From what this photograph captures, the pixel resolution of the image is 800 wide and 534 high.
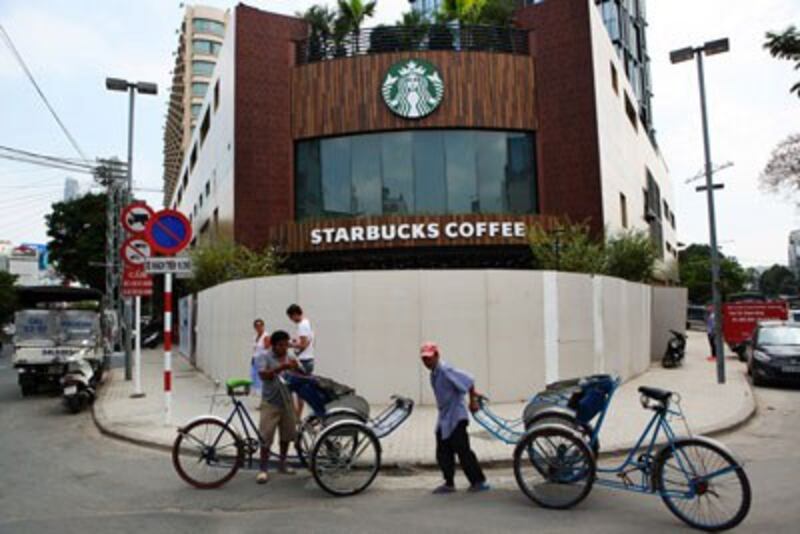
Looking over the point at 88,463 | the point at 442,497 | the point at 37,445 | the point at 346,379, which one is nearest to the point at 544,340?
the point at 346,379

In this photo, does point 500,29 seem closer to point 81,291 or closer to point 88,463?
point 81,291

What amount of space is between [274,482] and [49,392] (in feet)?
34.3

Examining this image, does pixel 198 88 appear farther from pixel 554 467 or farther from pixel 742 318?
pixel 554 467

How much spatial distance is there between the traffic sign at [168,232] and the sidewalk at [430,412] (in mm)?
2505

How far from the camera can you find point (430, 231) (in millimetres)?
18656

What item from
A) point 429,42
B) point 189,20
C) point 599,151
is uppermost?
point 189,20

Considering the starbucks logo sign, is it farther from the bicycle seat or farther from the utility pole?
the bicycle seat

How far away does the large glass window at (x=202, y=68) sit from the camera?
7181cm

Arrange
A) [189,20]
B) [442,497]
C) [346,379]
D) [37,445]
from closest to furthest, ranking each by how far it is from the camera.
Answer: [442,497] < [37,445] < [346,379] < [189,20]

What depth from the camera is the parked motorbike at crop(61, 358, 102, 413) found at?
11113 millimetres

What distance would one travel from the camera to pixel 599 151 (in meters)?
19.2

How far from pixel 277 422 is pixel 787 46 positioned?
6.21m

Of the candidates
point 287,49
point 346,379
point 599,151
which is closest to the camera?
point 346,379

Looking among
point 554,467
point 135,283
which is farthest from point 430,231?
point 554,467
